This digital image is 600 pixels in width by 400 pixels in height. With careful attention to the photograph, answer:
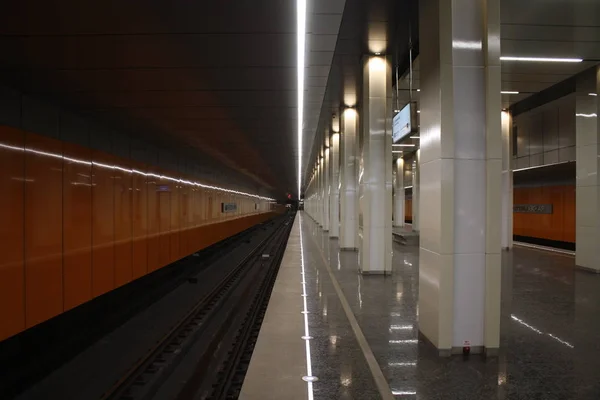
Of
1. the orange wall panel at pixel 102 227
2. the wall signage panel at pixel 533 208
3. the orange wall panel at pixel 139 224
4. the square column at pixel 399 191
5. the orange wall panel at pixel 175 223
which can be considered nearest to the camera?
the orange wall panel at pixel 102 227

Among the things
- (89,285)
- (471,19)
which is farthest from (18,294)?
(471,19)

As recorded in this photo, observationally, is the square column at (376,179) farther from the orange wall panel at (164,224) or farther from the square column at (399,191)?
the square column at (399,191)

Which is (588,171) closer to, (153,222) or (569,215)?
(569,215)

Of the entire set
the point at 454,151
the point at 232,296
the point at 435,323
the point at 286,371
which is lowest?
the point at 232,296

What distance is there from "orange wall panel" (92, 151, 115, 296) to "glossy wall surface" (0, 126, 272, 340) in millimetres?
18

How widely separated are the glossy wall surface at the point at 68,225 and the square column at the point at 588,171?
11.0 m

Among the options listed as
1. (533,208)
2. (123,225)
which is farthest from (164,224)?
(533,208)

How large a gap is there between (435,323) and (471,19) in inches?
133

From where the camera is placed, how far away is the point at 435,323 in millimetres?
4707

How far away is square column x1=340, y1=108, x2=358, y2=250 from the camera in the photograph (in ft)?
47.9

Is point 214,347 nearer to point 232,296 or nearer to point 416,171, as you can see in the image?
point 232,296

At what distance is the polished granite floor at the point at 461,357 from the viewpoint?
12.5 ft

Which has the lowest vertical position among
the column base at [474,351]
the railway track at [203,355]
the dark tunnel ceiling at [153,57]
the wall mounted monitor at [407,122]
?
the railway track at [203,355]

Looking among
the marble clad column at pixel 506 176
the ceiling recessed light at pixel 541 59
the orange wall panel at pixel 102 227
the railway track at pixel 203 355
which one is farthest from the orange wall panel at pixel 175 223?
the marble clad column at pixel 506 176
